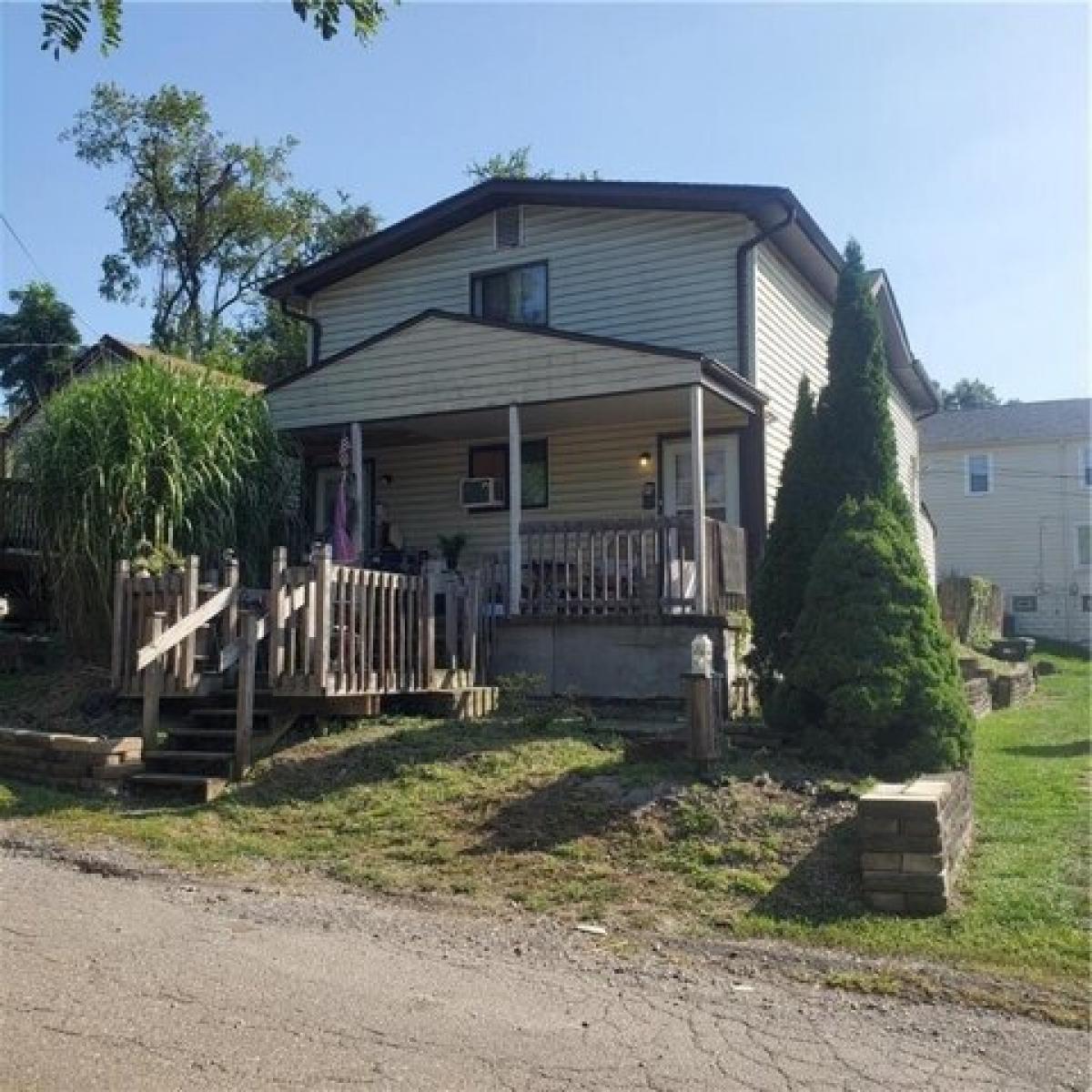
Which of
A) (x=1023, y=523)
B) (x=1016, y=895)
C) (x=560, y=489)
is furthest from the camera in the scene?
(x=1023, y=523)

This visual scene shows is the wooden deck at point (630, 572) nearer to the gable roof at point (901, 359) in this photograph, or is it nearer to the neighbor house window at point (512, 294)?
the neighbor house window at point (512, 294)

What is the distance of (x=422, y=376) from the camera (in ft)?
45.3

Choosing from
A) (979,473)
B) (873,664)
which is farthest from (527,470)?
(979,473)

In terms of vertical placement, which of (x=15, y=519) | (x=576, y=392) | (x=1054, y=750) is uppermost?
(x=576, y=392)

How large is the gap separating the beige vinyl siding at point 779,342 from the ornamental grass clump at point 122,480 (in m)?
6.65

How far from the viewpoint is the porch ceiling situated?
1340cm

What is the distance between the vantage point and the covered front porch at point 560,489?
1192cm

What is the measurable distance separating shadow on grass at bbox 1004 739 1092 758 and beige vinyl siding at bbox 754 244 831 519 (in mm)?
4250

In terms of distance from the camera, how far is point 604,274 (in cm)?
1573

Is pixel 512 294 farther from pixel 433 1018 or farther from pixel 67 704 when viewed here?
pixel 433 1018

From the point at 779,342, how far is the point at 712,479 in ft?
7.40

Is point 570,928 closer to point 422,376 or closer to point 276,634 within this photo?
point 276,634

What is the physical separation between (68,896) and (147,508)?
637 cm

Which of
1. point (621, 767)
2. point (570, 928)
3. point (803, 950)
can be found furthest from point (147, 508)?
point (803, 950)
